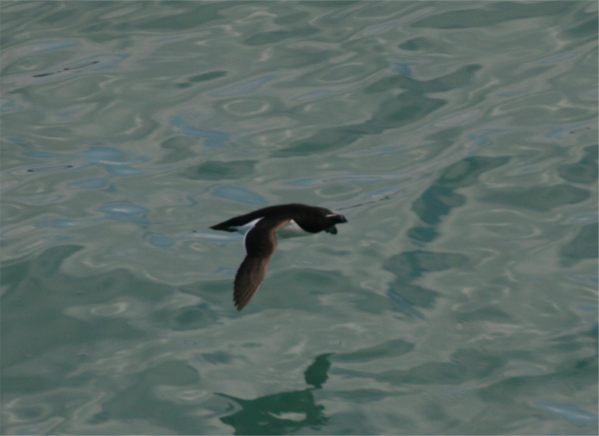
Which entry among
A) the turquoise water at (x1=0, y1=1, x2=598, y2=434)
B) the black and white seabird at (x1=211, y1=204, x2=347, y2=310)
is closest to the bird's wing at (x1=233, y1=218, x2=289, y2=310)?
the black and white seabird at (x1=211, y1=204, x2=347, y2=310)

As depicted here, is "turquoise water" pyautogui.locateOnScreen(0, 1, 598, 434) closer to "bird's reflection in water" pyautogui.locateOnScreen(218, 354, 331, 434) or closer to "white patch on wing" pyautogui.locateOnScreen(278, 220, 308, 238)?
"bird's reflection in water" pyautogui.locateOnScreen(218, 354, 331, 434)

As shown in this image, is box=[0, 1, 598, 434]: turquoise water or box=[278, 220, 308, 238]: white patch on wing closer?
box=[0, 1, 598, 434]: turquoise water

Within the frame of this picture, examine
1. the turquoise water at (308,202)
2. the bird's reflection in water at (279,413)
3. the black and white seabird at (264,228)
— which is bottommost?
the bird's reflection in water at (279,413)

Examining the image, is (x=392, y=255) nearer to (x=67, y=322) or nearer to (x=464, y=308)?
(x=464, y=308)

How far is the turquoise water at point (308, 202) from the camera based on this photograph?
12508mm

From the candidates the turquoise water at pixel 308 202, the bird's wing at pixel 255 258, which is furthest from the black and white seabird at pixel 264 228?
the turquoise water at pixel 308 202

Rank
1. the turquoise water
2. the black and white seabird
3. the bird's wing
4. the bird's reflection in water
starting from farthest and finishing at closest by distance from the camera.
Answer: the turquoise water
the bird's reflection in water
the black and white seabird
the bird's wing

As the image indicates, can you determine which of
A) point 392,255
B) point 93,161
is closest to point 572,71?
point 392,255

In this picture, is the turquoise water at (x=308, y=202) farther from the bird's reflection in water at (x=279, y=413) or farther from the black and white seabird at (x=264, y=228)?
the black and white seabird at (x=264, y=228)

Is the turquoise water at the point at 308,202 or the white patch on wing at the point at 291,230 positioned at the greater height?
the white patch on wing at the point at 291,230

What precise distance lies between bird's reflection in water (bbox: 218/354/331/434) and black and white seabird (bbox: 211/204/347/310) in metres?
1.10

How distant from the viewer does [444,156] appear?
15953mm

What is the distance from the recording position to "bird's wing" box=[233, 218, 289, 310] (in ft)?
38.3

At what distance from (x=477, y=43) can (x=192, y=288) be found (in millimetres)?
5958
